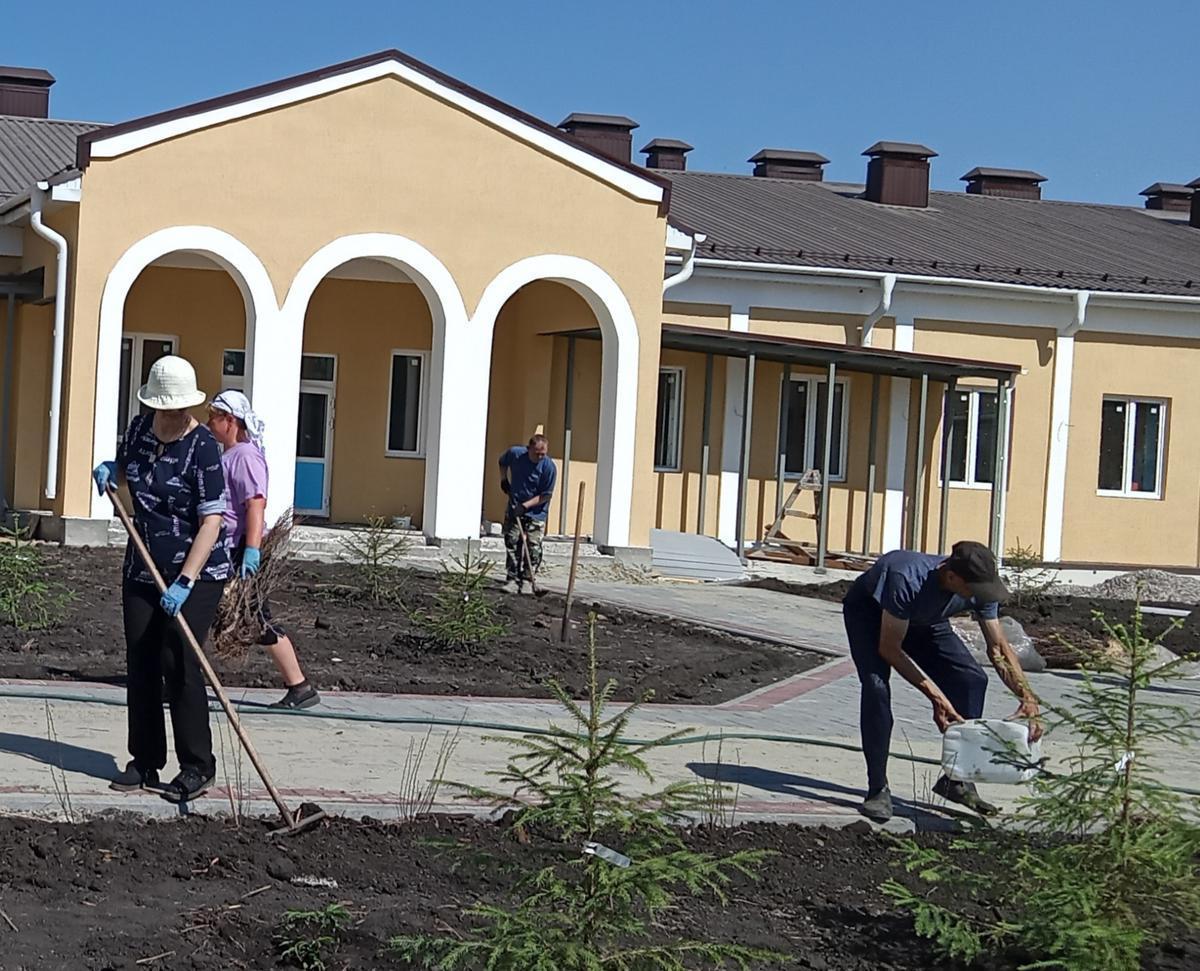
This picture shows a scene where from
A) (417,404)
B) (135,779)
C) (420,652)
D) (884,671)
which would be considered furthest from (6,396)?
(884,671)

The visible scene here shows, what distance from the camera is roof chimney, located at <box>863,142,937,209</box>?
30438mm

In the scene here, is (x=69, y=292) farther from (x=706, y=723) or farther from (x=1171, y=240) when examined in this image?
(x=1171, y=240)

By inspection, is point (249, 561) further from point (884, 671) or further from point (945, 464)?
point (945, 464)

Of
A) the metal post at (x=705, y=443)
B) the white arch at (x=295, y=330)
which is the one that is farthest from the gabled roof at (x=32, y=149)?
the metal post at (x=705, y=443)

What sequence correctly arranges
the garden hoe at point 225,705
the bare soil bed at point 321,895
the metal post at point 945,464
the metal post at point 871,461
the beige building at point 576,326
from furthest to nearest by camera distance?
the metal post at point 871,461, the metal post at point 945,464, the beige building at point 576,326, the garden hoe at point 225,705, the bare soil bed at point 321,895

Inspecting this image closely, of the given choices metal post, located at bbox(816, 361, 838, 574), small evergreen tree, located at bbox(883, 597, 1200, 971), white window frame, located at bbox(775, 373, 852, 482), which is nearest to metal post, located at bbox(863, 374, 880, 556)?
white window frame, located at bbox(775, 373, 852, 482)

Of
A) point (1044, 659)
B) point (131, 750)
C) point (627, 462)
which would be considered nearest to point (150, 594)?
point (131, 750)

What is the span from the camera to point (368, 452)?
859 inches

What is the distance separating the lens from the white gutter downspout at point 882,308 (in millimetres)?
23594

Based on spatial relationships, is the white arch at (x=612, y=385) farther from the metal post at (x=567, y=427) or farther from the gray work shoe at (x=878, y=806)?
the gray work shoe at (x=878, y=806)

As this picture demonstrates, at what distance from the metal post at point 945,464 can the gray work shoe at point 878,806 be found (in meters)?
15.4

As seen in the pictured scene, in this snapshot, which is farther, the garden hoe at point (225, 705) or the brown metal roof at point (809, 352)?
the brown metal roof at point (809, 352)

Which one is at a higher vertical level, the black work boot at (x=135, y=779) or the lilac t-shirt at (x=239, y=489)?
the lilac t-shirt at (x=239, y=489)

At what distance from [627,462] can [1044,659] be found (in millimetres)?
6418
